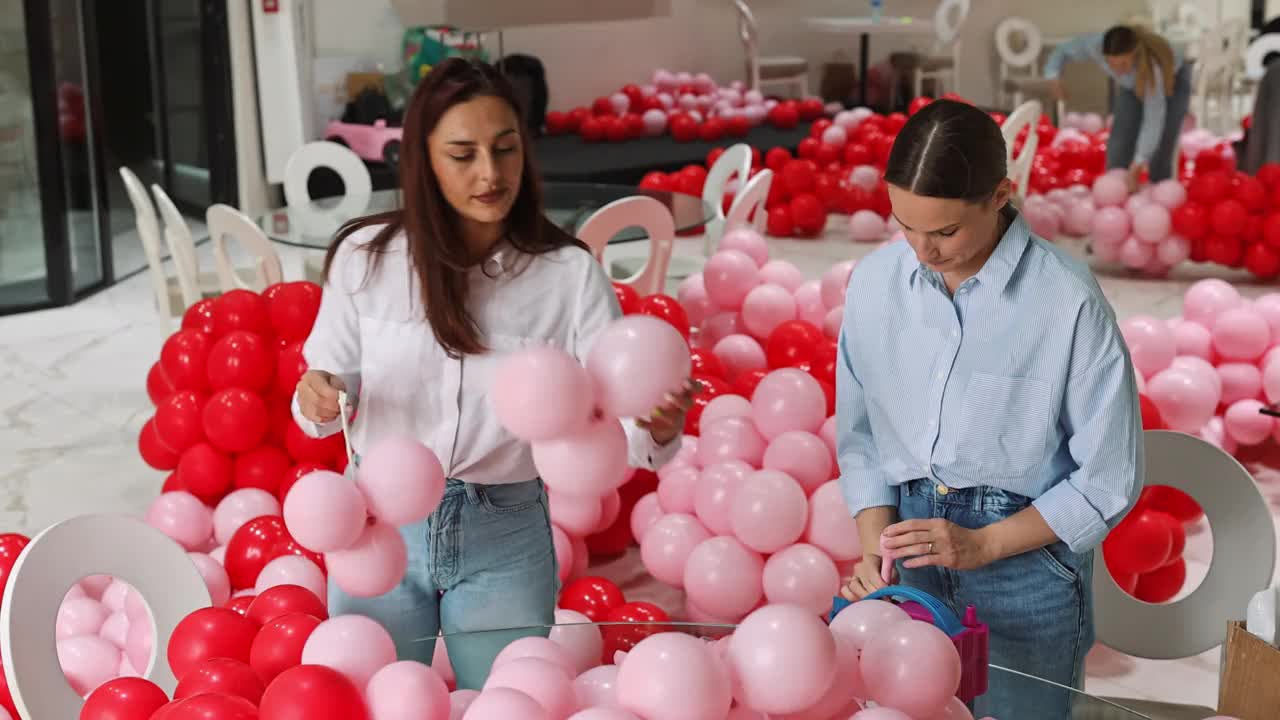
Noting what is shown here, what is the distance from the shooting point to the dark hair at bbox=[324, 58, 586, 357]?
157 cm

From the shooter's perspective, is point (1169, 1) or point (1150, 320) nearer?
point (1150, 320)

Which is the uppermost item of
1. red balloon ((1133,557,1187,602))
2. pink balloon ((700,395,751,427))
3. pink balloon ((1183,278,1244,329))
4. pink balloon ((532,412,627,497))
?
pink balloon ((532,412,627,497))

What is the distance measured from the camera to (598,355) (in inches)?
55.1

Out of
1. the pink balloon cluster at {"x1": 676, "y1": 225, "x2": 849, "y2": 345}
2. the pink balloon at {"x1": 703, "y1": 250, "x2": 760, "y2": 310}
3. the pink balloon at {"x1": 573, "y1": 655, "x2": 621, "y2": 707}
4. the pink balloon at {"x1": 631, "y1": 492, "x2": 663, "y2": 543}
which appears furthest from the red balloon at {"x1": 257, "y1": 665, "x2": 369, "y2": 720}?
the pink balloon at {"x1": 703, "y1": 250, "x2": 760, "y2": 310}

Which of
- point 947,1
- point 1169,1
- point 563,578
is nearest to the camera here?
point 563,578

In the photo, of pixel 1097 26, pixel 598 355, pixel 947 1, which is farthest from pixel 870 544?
pixel 1097 26

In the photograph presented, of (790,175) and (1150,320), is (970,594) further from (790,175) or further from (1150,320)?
(790,175)

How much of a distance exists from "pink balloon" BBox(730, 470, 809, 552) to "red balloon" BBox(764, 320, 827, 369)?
945 mm

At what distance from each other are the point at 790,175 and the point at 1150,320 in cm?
364

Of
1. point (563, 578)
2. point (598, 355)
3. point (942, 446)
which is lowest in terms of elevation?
point (563, 578)

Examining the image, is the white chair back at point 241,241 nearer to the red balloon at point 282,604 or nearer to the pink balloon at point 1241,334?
the red balloon at point 282,604

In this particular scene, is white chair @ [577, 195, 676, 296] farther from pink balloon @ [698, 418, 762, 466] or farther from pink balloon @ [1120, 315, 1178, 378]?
pink balloon @ [1120, 315, 1178, 378]

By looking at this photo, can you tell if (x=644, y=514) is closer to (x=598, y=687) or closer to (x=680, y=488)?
(x=680, y=488)

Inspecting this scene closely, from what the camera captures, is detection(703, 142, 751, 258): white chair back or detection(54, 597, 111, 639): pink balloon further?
detection(703, 142, 751, 258): white chair back
